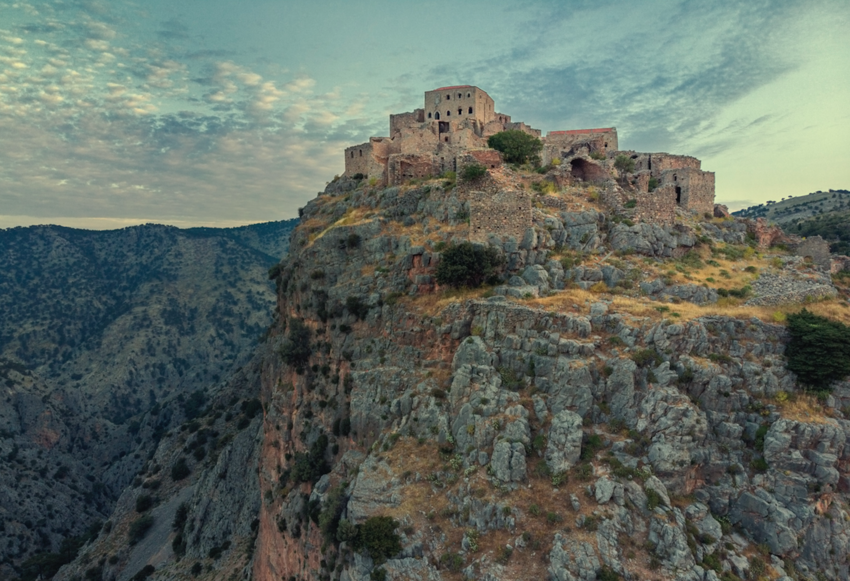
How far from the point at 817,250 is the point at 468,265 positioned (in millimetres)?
24057

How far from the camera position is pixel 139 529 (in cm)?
6938

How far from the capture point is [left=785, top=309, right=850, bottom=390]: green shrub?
24125mm

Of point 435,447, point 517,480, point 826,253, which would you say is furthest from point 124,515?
point 826,253

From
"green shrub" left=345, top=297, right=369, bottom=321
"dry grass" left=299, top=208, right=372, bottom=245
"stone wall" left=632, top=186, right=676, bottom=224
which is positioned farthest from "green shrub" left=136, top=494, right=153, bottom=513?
"stone wall" left=632, top=186, right=676, bottom=224

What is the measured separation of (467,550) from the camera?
2275cm

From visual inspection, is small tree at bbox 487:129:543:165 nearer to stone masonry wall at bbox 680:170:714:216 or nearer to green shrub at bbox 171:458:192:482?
stone masonry wall at bbox 680:170:714:216

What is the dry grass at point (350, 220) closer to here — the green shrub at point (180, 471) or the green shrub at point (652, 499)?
the green shrub at point (652, 499)

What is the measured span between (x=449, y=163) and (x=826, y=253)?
90.5ft

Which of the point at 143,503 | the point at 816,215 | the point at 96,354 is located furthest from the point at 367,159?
the point at 96,354

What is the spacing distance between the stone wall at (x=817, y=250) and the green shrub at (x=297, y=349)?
36872 mm

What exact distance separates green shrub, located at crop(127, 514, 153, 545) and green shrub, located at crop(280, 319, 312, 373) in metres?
46.2

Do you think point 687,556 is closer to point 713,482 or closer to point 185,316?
point 713,482

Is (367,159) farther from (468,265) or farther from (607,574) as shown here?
(607,574)

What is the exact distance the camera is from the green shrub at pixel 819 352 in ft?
79.2
